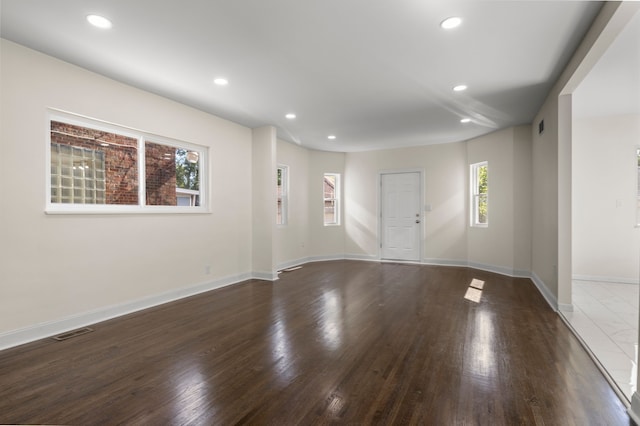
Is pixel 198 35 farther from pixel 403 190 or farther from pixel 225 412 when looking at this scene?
pixel 403 190

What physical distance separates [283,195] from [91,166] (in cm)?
373

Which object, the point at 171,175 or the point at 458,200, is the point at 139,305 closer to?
the point at 171,175

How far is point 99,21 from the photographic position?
249cm

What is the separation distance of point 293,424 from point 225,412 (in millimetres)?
433

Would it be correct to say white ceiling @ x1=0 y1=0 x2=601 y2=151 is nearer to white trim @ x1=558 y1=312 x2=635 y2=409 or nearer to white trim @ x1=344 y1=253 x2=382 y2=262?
white trim @ x1=558 y1=312 x2=635 y2=409

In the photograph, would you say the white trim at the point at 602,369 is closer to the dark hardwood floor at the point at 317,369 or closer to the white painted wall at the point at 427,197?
the dark hardwood floor at the point at 317,369

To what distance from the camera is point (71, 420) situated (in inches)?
72.3

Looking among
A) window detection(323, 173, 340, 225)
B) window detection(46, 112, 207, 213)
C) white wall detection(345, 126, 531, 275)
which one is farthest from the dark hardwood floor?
window detection(323, 173, 340, 225)

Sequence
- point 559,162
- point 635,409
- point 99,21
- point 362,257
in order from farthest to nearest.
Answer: point 362,257 < point 559,162 < point 99,21 < point 635,409

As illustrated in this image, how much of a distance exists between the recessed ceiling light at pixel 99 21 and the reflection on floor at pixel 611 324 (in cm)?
454

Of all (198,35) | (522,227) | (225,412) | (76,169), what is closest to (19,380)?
(225,412)

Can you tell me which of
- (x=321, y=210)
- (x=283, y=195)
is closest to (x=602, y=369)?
(x=283, y=195)

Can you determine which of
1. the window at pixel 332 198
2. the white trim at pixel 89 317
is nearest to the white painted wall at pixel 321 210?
the window at pixel 332 198

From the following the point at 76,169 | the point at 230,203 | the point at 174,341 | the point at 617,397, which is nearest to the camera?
the point at 617,397
